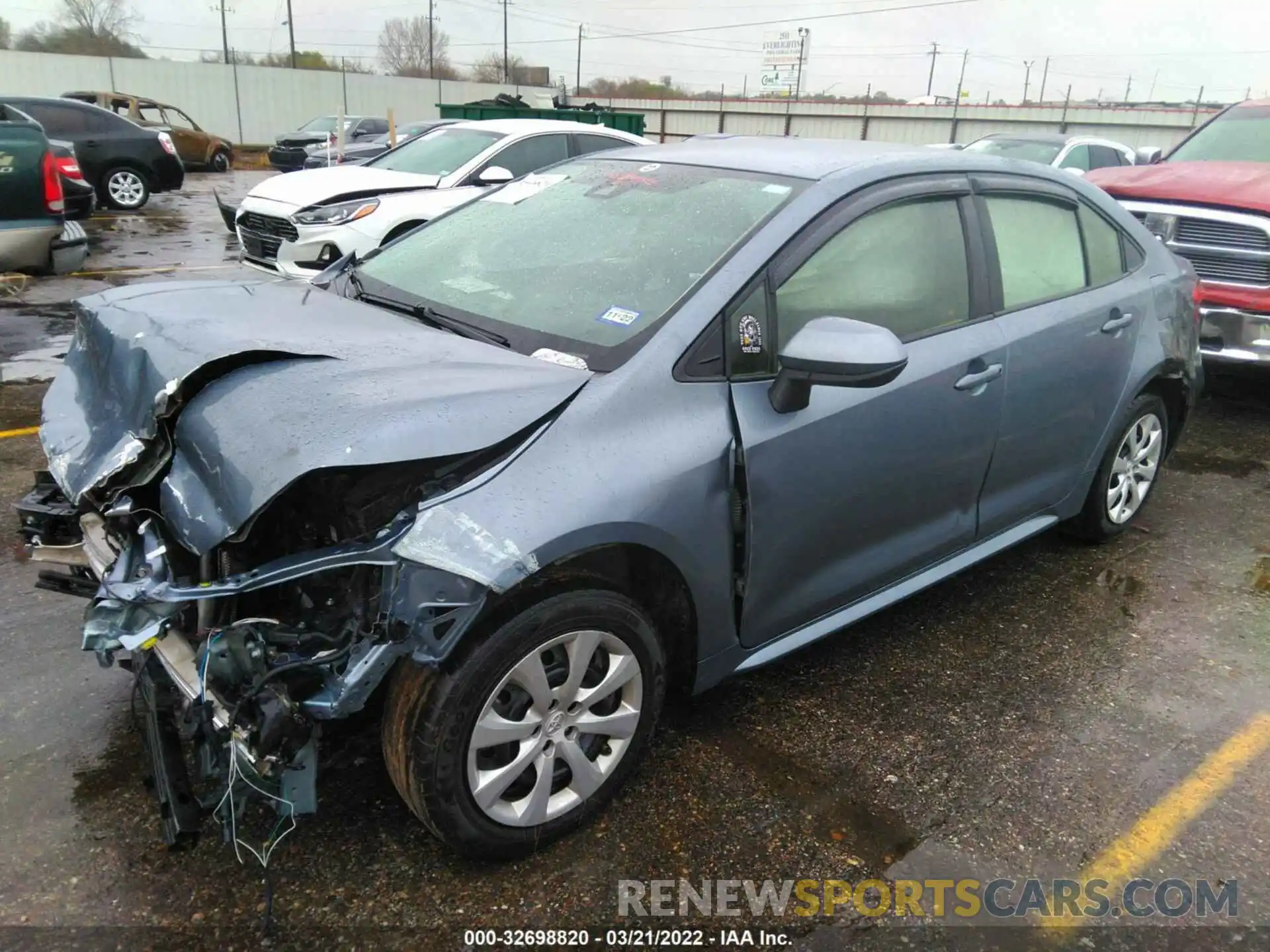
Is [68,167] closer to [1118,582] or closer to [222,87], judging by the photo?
[1118,582]

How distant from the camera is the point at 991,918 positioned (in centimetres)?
225

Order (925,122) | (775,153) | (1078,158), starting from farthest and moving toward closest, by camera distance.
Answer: (925,122), (1078,158), (775,153)

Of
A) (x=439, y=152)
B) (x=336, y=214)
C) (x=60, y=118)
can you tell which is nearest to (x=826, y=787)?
(x=336, y=214)

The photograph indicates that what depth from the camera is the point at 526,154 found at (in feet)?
29.2

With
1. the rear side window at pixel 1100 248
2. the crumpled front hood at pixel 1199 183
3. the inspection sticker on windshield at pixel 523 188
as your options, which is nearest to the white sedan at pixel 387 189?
the inspection sticker on windshield at pixel 523 188

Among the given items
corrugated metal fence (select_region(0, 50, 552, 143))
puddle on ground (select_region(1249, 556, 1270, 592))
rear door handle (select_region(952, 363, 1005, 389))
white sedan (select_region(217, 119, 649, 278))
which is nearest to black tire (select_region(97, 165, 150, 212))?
white sedan (select_region(217, 119, 649, 278))

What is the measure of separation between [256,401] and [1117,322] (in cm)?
318

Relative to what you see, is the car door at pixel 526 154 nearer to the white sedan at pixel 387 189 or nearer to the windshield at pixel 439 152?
the white sedan at pixel 387 189

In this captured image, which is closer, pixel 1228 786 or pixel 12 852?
pixel 12 852

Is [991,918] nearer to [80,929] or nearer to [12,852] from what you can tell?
[80,929]

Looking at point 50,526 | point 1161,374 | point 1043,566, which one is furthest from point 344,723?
point 1161,374

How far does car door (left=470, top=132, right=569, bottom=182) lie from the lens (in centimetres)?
876

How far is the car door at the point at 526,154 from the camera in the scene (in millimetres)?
8758

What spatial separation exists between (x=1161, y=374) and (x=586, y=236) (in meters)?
2.63
